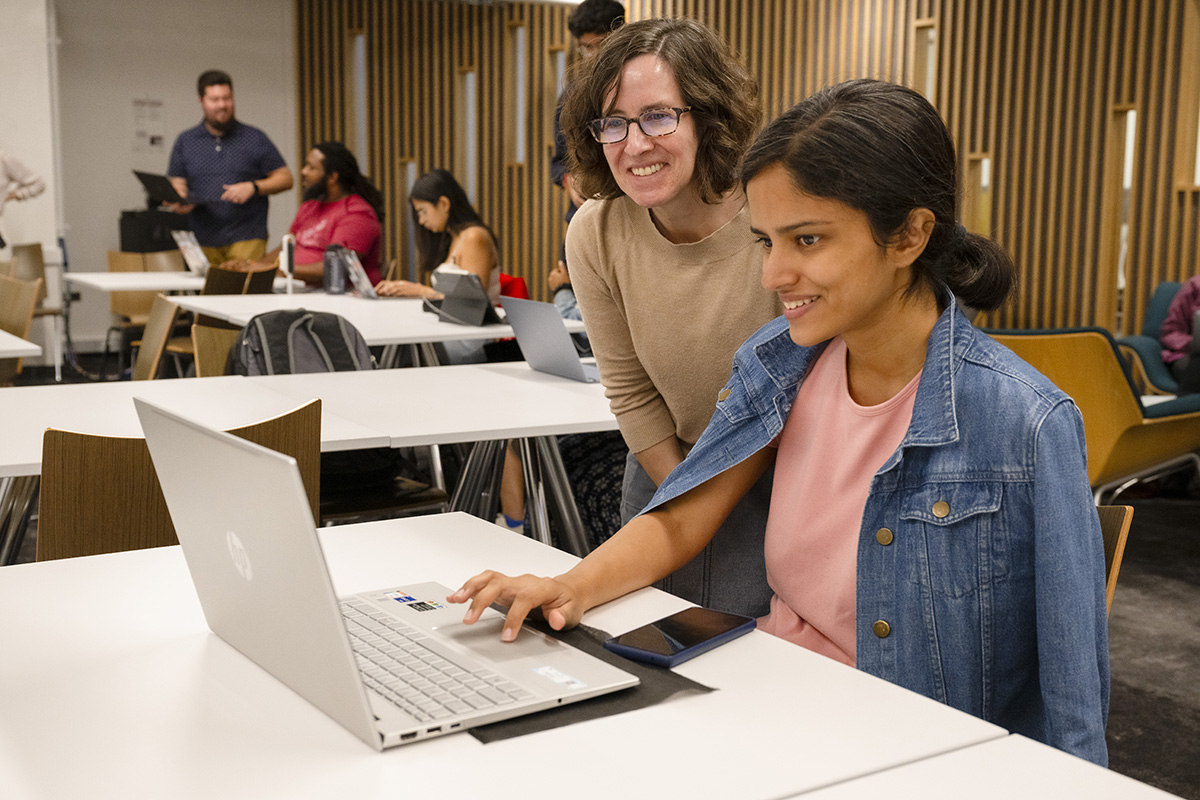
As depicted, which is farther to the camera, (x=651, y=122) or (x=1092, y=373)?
(x=1092, y=373)

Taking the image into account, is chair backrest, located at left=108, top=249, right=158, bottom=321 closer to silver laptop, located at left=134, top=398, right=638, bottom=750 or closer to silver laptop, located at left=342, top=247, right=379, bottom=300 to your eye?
silver laptop, located at left=342, top=247, right=379, bottom=300

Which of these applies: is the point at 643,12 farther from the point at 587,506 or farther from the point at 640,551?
the point at 640,551

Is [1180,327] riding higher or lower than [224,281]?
lower

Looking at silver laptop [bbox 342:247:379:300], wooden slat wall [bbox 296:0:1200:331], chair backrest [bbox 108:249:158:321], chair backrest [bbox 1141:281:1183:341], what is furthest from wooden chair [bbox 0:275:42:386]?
chair backrest [bbox 1141:281:1183:341]

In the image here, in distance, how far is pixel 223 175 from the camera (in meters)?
7.69

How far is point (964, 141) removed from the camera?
6.70m

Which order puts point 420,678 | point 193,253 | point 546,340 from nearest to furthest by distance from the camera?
point 420,678, point 546,340, point 193,253

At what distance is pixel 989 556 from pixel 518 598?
1.75 feet

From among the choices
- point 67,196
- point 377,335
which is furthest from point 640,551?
point 67,196

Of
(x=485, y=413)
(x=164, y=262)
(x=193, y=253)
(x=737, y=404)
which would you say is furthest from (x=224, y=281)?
(x=737, y=404)

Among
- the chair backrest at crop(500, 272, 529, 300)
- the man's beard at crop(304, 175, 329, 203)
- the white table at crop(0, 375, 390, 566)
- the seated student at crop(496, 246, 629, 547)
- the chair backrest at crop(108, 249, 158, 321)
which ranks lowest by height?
the seated student at crop(496, 246, 629, 547)

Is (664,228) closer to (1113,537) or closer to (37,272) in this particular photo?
(1113,537)

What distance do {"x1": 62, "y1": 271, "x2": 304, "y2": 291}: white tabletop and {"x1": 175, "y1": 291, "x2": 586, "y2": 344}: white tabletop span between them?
100cm

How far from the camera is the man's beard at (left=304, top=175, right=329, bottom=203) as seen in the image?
248 inches
